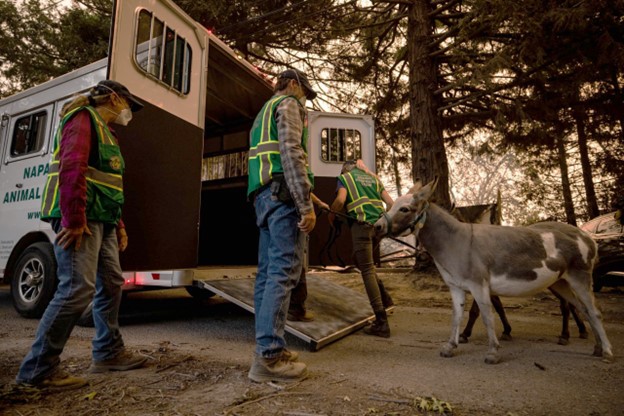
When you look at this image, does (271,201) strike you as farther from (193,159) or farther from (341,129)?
(341,129)

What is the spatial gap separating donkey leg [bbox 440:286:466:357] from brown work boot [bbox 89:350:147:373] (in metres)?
2.40

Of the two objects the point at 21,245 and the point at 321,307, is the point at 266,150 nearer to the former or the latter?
the point at 321,307

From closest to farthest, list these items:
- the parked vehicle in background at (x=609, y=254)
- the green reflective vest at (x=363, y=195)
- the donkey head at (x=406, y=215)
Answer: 1. the donkey head at (x=406, y=215)
2. the green reflective vest at (x=363, y=195)
3. the parked vehicle in background at (x=609, y=254)

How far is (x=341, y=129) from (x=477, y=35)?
116 inches

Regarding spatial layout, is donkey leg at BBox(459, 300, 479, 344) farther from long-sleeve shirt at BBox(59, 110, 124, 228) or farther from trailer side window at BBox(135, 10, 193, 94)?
trailer side window at BBox(135, 10, 193, 94)

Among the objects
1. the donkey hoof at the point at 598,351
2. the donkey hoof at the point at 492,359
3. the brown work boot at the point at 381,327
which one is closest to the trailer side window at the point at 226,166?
the brown work boot at the point at 381,327

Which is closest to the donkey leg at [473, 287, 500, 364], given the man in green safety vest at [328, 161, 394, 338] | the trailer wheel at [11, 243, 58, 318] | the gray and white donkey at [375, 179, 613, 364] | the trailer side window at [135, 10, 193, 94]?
the gray and white donkey at [375, 179, 613, 364]

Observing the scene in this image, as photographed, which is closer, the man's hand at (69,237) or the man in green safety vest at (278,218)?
the man's hand at (69,237)

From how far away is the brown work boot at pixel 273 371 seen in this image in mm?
2369

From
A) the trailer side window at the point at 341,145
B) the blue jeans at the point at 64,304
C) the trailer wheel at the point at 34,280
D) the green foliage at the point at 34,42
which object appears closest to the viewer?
the blue jeans at the point at 64,304

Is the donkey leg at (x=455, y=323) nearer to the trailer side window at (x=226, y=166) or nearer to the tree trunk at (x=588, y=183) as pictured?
the trailer side window at (x=226, y=166)

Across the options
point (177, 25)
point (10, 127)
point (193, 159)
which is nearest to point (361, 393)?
point (193, 159)

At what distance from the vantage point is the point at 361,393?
2254 mm

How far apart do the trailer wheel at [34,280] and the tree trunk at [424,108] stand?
6070mm
